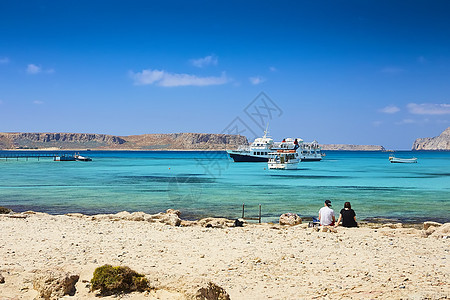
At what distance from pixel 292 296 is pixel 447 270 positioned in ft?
10.7

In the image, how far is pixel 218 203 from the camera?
81.9 ft

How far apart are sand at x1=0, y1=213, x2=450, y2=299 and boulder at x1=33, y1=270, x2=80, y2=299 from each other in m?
0.15

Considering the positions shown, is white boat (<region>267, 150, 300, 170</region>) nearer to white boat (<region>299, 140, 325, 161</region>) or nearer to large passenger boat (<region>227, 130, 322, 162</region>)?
large passenger boat (<region>227, 130, 322, 162</region>)

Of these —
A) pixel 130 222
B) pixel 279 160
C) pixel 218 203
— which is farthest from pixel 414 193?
pixel 279 160

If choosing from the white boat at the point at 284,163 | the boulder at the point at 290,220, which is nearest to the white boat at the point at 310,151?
the white boat at the point at 284,163

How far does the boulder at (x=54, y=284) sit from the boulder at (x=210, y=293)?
2.15 metres

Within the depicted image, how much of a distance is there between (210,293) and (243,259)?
11.5 ft

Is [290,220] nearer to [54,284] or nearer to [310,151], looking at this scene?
[54,284]

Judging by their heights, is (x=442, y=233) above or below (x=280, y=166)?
above

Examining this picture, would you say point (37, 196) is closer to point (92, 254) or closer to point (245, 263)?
point (92, 254)

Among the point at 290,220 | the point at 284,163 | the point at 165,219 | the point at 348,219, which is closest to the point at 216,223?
the point at 165,219

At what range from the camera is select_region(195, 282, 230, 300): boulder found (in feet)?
18.9

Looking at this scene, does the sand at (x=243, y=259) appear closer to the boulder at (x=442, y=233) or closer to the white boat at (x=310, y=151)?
the boulder at (x=442, y=233)

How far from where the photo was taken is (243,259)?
9336mm
